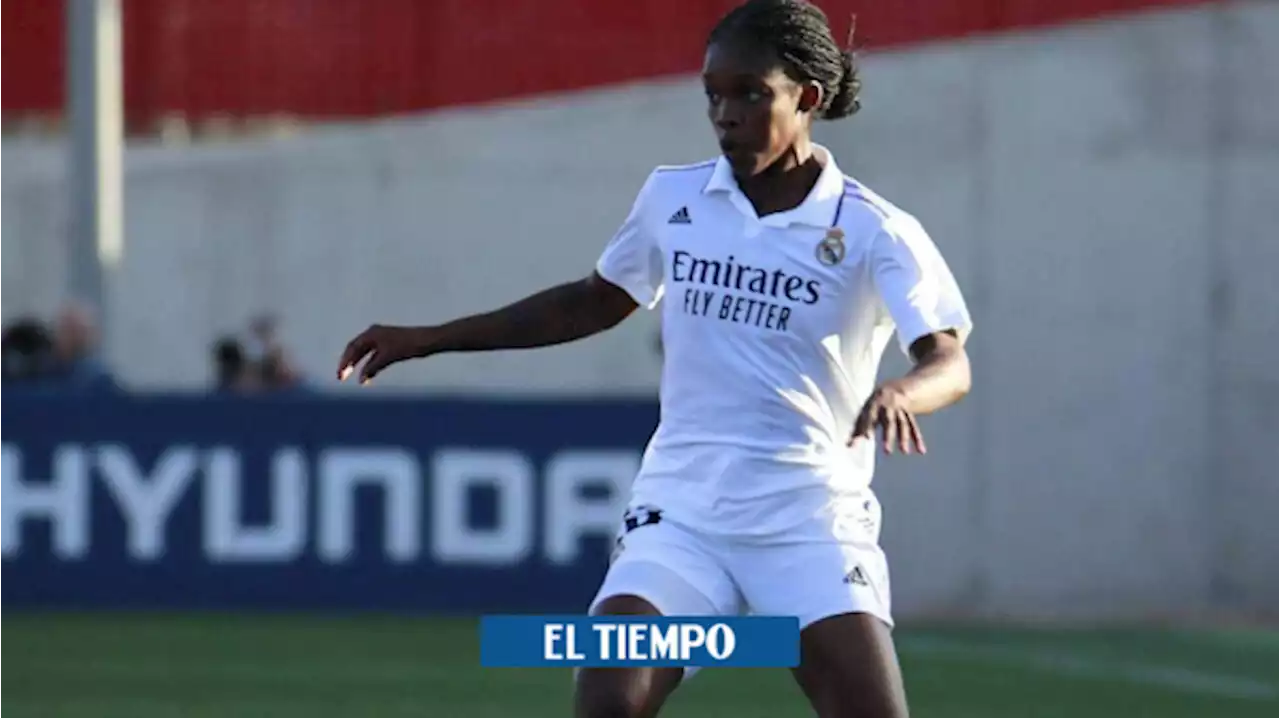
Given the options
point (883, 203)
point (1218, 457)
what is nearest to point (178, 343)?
point (1218, 457)

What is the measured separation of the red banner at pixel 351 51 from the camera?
19.2 meters

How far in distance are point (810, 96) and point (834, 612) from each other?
1.18m

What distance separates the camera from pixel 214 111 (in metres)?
19.3

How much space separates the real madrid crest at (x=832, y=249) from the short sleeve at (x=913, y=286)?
71 millimetres

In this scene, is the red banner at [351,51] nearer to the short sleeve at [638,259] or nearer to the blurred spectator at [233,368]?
the blurred spectator at [233,368]

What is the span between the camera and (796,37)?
594cm

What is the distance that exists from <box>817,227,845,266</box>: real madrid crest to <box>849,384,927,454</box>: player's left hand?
2.04 feet

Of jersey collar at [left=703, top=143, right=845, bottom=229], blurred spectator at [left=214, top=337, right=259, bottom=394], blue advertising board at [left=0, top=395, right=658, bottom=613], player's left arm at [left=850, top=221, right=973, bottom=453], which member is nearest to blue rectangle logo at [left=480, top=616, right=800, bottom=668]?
player's left arm at [left=850, top=221, right=973, bottom=453]

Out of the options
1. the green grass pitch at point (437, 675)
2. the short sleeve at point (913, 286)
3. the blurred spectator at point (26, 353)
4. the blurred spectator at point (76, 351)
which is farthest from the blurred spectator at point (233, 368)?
the short sleeve at point (913, 286)

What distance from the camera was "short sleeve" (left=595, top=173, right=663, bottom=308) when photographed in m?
6.21

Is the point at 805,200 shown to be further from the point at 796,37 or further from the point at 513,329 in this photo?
the point at 513,329

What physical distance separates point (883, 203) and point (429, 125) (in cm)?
1328

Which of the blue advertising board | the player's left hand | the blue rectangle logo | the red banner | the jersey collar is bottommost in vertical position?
the blue advertising board

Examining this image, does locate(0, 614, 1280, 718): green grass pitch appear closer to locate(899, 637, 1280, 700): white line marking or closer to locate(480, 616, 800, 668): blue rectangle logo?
locate(899, 637, 1280, 700): white line marking
